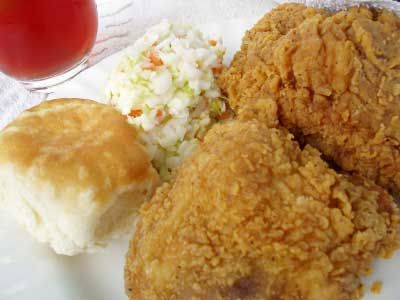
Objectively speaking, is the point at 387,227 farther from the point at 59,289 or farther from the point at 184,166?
the point at 59,289

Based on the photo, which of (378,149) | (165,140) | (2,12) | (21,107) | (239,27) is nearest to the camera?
(378,149)

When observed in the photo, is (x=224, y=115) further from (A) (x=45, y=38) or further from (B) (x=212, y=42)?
(A) (x=45, y=38)

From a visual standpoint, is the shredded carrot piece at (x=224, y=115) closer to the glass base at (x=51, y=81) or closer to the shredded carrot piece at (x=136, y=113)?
the shredded carrot piece at (x=136, y=113)

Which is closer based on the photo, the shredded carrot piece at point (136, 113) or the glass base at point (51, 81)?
the shredded carrot piece at point (136, 113)

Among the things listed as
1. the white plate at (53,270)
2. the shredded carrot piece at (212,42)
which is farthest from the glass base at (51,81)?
the white plate at (53,270)

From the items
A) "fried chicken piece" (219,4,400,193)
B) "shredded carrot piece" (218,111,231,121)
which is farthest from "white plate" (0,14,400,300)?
"shredded carrot piece" (218,111,231,121)

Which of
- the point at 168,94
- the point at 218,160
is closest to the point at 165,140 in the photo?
the point at 168,94

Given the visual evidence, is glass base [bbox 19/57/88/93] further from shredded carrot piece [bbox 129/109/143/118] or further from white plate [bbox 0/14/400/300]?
white plate [bbox 0/14/400/300]
